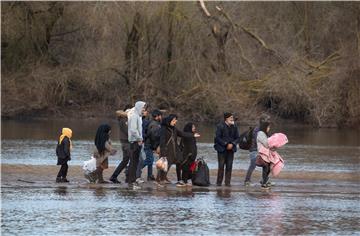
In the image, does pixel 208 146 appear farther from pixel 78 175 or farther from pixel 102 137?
pixel 102 137

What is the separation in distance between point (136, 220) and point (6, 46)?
38.5 m

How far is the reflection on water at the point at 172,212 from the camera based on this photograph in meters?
14.0

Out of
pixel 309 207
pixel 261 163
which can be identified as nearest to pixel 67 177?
pixel 261 163

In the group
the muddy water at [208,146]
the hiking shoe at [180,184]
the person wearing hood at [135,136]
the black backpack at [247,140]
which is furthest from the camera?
the muddy water at [208,146]

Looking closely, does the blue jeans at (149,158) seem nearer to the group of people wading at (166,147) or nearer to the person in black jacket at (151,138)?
the person in black jacket at (151,138)

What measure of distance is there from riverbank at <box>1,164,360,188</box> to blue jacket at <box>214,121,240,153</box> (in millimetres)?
948

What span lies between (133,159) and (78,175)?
3.10 m

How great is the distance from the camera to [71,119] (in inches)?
2053

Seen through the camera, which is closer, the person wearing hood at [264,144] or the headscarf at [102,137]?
the person wearing hood at [264,144]

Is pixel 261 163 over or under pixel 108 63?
under

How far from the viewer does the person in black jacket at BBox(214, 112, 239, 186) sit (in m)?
20.0

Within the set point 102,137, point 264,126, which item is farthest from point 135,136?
point 264,126

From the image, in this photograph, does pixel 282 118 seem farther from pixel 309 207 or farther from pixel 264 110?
pixel 309 207

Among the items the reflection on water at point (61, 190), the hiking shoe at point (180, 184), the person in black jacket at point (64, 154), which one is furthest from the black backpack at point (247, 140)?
the reflection on water at point (61, 190)
